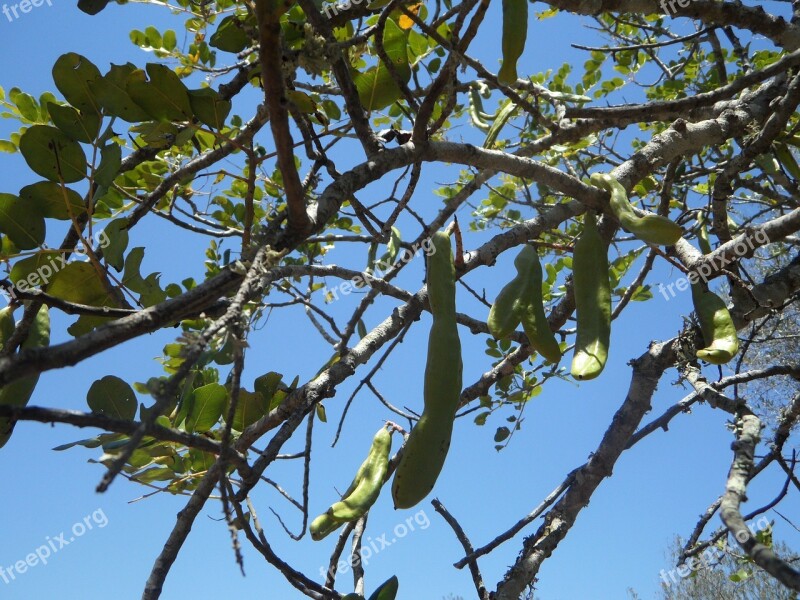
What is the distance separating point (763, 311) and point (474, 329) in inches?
30.8

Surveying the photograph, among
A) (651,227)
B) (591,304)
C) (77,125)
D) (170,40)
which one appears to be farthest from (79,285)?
(170,40)

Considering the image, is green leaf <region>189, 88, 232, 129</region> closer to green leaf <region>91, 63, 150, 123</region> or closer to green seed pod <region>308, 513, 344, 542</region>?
green leaf <region>91, 63, 150, 123</region>

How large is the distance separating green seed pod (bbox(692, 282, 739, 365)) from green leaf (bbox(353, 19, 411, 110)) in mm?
842

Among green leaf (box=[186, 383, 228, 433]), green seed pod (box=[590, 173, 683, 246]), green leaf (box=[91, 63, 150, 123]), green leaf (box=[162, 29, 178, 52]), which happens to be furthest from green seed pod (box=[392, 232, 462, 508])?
green leaf (box=[162, 29, 178, 52])

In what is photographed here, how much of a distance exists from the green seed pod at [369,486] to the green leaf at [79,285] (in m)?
0.59

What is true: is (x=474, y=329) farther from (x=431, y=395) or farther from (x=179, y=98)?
(x=179, y=98)

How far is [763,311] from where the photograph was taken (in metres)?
1.79

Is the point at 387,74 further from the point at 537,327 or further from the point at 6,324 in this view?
the point at 6,324

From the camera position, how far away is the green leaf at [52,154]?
1266mm

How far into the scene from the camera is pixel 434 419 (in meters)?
1.07

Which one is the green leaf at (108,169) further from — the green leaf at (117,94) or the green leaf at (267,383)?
the green leaf at (267,383)

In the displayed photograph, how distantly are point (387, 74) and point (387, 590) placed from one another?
109cm

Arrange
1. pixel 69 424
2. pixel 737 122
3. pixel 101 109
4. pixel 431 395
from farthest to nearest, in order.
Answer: pixel 737 122
pixel 101 109
pixel 431 395
pixel 69 424

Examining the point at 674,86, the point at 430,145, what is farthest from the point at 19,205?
the point at 674,86
